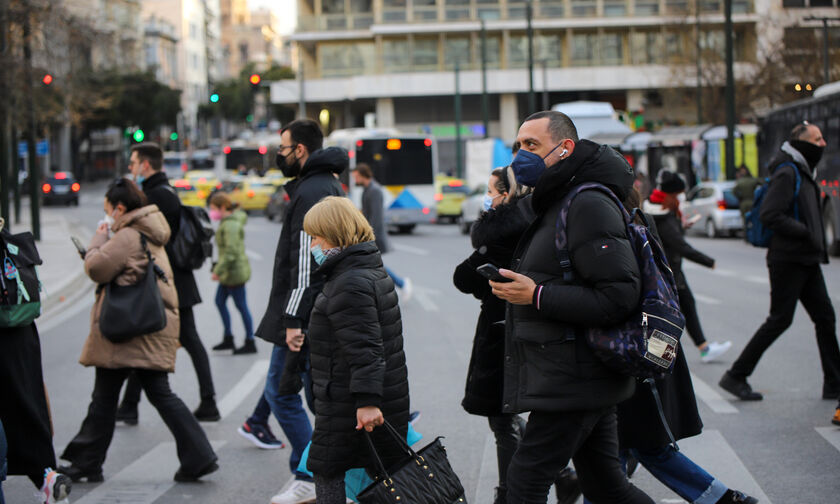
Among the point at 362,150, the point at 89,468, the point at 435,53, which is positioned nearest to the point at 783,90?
the point at 362,150

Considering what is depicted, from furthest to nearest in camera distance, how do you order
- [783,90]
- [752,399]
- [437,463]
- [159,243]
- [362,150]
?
[783,90] → [362,150] → [752,399] → [159,243] → [437,463]

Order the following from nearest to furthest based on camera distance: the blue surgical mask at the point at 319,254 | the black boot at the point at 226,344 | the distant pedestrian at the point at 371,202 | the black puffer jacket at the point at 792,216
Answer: the blue surgical mask at the point at 319,254
the black puffer jacket at the point at 792,216
the black boot at the point at 226,344
the distant pedestrian at the point at 371,202

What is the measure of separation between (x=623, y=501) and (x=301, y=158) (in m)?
2.77

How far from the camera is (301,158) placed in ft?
19.7

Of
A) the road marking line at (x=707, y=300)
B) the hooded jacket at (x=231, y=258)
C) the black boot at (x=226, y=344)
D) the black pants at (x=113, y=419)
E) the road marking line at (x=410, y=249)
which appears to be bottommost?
the road marking line at (x=410, y=249)

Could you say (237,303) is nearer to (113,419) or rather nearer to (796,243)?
(113,419)

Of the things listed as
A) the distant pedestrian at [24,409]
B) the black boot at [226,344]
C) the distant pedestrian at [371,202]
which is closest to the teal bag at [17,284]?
the distant pedestrian at [24,409]

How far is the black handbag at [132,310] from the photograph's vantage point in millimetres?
6055

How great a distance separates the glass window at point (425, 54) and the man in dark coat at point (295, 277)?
6369 cm

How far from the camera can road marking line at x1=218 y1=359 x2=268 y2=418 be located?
8.45 m

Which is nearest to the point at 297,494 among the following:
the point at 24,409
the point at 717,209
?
the point at 24,409

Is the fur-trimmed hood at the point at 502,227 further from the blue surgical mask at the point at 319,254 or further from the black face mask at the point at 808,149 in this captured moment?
the black face mask at the point at 808,149

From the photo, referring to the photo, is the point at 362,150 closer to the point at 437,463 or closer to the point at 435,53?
the point at 437,463

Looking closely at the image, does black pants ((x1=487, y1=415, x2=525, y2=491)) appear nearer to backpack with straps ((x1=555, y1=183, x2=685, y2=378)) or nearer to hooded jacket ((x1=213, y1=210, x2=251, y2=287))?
backpack with straps ((x1=555, y1=183, x2=685, y2=378))
